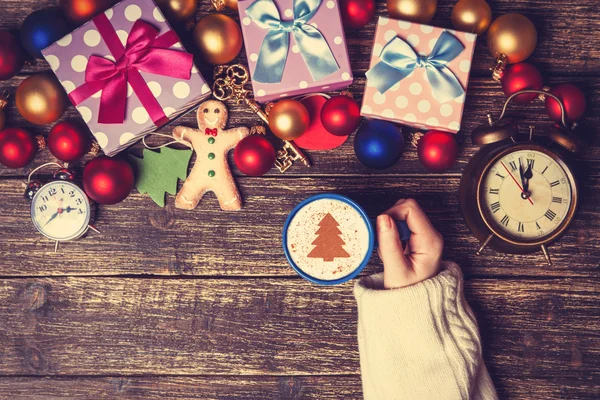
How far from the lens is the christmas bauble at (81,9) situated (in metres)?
1.14

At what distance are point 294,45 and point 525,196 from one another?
61 centimetres

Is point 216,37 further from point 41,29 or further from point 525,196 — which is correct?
point 525,196

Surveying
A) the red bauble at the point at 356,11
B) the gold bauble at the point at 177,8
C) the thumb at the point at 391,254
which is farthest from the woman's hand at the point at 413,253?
the gold bauble at the point at 177,8

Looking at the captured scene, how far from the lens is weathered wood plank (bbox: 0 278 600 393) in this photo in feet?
4.07

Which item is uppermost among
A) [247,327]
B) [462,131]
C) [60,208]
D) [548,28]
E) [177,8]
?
[548,28]

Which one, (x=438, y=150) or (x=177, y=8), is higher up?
(x=177, y=8)

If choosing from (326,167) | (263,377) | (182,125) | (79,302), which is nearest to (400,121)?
(326,167)

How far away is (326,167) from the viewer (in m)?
1.24

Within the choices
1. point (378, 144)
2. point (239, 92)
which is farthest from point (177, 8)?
point (378, 144)

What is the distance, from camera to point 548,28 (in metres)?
1.24

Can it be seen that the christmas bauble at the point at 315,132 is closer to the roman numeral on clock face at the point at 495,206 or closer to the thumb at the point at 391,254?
the thumb at the point at 391,254

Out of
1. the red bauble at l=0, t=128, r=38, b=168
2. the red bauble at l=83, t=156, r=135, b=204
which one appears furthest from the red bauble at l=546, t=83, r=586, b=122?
the red bauble at l=0, t=128, r=38, b=168

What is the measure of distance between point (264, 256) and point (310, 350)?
0.25 meters

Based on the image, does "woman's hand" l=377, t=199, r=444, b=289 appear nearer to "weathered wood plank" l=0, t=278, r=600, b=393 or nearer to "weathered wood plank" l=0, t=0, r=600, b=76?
"weathered wood plank" l=0, t=278, r=600, b=393
